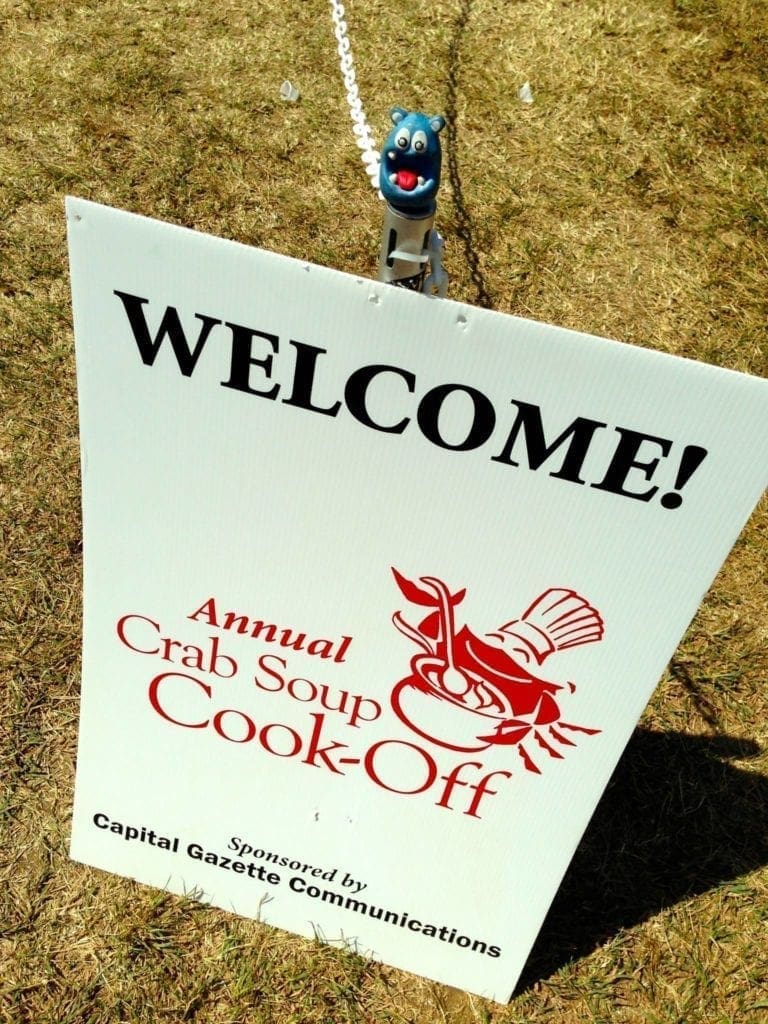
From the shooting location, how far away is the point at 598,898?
1955 mm

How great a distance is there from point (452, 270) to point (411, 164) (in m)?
1.71

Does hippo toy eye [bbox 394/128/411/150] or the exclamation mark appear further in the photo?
hippo toy eye [bbox 394/128/411/150]

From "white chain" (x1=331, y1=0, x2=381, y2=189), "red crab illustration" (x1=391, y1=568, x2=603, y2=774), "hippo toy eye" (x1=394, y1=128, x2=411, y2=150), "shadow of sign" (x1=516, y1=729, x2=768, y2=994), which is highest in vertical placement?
"hippo toy eye" (x1=394, y1=128, x2=411, y2=150)

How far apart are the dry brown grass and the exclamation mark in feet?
3.57

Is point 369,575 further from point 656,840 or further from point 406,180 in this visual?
point 656,840

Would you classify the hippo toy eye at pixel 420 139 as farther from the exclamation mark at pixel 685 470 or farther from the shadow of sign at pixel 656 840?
the shadow of sign at pixel 656 840

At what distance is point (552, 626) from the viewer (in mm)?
1313

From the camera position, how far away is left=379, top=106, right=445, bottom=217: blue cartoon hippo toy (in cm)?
125

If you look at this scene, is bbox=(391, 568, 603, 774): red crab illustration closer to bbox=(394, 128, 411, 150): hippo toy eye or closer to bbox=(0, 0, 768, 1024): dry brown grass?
bbox=(394, 128, 411, 150): hippo toy eye

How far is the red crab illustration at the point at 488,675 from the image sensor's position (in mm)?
1309

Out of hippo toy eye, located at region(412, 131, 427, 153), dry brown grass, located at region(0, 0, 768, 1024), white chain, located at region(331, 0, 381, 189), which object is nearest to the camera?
hippo toy eye, located at region(412, 131, 427, 153)

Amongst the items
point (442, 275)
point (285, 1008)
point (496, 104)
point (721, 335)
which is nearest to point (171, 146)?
point (496, 104)

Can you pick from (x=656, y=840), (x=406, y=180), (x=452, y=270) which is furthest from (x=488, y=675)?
(x=452, y=270)

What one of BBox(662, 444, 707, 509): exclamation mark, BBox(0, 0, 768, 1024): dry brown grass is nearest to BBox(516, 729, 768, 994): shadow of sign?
BBox(0, 0, 768, 1024): dry brown grass
